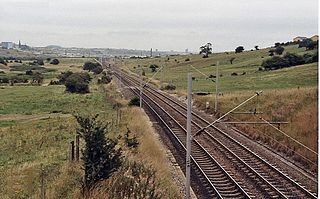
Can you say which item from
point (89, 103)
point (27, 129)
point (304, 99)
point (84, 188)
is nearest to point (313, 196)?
point (84, 188)

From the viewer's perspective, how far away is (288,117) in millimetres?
31688

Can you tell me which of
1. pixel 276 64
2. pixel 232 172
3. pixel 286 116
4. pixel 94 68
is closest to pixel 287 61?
pixel 276 64

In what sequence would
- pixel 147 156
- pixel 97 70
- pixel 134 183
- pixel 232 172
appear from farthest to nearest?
pixel 97 70 < pixel 147 156 < pixel 232 172 < pixel 134 183

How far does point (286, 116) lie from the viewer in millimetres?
32094

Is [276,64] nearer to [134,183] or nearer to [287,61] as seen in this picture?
[287,61]

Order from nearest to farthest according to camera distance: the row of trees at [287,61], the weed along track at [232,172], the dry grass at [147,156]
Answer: the dry grass at [147,156] → the weed along track at [232,172] → the row of trees at [287,61]

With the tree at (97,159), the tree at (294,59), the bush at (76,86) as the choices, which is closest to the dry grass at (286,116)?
the tree at (97,159)

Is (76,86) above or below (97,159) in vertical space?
above

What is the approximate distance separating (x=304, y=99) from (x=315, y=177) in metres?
17.4

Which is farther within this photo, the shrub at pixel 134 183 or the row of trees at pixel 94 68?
the row of trees at pixel 94 68

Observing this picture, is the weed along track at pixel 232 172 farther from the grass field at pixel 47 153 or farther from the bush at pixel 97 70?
the bush at pixel 97 70

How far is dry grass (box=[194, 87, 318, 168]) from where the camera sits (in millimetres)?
24797

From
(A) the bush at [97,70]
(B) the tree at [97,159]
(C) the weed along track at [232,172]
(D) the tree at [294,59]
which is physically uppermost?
(D) the tree at [294,59]

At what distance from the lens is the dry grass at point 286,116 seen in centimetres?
2480
